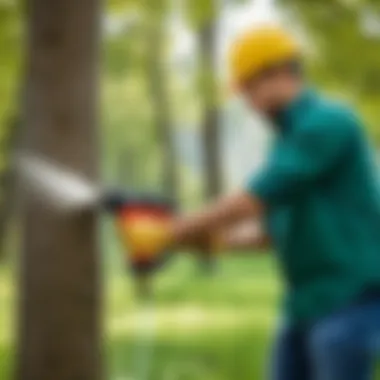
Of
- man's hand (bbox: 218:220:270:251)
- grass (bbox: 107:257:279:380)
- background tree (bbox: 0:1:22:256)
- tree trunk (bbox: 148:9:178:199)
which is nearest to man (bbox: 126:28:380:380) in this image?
man's hand (bbox: 218:220:270:251)

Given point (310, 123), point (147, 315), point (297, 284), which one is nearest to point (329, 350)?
point (297, 284)

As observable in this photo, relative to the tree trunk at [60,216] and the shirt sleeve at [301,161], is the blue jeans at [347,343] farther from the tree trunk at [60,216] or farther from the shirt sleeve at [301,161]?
the tree trunk at [60,216]

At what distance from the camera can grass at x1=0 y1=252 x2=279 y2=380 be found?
14.1ft

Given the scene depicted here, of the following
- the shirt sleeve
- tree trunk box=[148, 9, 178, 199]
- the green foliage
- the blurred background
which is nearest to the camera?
the shirt sleeve

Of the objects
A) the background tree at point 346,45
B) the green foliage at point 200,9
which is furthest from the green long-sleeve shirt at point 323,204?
the background tree at point 346,45

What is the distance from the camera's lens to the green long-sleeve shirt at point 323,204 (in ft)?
7.11

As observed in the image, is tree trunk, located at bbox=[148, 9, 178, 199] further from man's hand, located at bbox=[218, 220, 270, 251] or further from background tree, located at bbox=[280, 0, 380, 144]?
man's hand, located at bbox=[218, 220, 270, 251]

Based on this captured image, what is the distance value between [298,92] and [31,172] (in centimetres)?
63

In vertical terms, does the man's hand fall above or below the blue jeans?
above

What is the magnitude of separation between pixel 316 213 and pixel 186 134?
7.20 m

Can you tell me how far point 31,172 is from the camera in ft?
8.60

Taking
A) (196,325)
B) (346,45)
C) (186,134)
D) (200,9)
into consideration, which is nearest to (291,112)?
(200,9)

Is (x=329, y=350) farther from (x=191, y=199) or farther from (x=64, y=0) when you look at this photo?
(x=191, y=199)

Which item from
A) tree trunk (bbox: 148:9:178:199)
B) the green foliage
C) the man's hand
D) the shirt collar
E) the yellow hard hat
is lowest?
the man's hand
